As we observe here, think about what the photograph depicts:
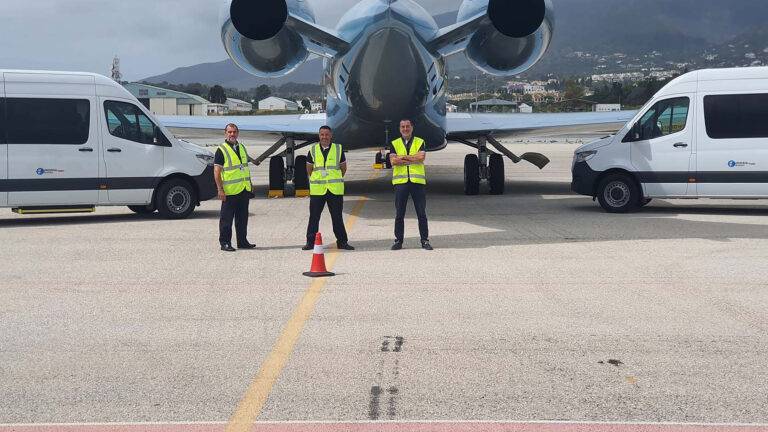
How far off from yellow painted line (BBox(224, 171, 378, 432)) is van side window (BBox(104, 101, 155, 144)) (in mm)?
7373

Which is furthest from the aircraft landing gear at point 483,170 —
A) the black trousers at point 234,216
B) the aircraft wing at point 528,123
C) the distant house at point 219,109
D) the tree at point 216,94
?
the distant house at point 219,109

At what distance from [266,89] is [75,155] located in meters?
165

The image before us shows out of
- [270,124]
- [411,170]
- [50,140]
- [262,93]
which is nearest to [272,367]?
[411,170]

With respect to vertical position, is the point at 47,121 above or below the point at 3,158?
above

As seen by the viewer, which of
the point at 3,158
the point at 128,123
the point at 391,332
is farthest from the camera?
the point at 128,123

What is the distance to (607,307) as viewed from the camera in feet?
25.6

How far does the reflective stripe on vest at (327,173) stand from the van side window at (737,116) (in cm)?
746

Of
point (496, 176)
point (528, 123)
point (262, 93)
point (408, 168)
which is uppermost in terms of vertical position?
point (262, 93)

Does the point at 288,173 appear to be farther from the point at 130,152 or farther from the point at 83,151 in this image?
the point at 83,151

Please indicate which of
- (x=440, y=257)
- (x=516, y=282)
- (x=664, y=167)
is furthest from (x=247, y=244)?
(x=664, y=167)

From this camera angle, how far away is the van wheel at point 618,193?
52.7 feet

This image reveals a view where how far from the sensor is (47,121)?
14781 mm

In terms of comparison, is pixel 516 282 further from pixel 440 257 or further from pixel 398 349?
pixel 398 349

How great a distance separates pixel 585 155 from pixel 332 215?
673 cm
